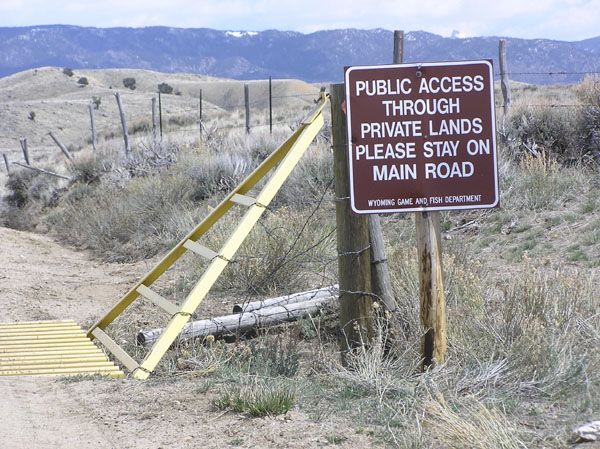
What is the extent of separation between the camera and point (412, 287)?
25.5 ft

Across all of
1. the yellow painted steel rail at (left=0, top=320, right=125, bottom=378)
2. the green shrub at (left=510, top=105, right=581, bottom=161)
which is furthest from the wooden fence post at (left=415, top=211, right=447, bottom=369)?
the green shrub at (left=510, top=105, right=581, bottom=161)

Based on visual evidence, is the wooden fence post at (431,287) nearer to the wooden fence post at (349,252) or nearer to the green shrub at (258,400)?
the wooden fence post at (349,252)

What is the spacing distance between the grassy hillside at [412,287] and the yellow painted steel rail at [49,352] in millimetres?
451

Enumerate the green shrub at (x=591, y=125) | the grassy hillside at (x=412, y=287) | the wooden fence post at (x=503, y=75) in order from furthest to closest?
1. the wooden fence post at (x=503, y=75)
2. the green shrub at (x=591, y=125)
3. the grassy hillside at (x=412, y=287)

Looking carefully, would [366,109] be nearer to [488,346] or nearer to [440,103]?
[440,103]

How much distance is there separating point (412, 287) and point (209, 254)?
1.70 m

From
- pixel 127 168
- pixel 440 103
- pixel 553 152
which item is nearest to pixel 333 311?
pixel 440 103

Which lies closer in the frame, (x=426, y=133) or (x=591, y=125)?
(x=426, y=133)

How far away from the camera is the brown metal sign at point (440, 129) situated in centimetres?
604

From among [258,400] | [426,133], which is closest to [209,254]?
[258,400]

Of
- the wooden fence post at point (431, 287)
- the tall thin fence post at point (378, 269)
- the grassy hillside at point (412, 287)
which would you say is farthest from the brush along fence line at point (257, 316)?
the wooden fence post at point (431, 287)

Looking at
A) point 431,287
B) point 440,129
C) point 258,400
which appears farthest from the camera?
point 431,287

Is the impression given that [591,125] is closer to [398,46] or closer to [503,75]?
[503,75]

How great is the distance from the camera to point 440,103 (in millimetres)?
6039
